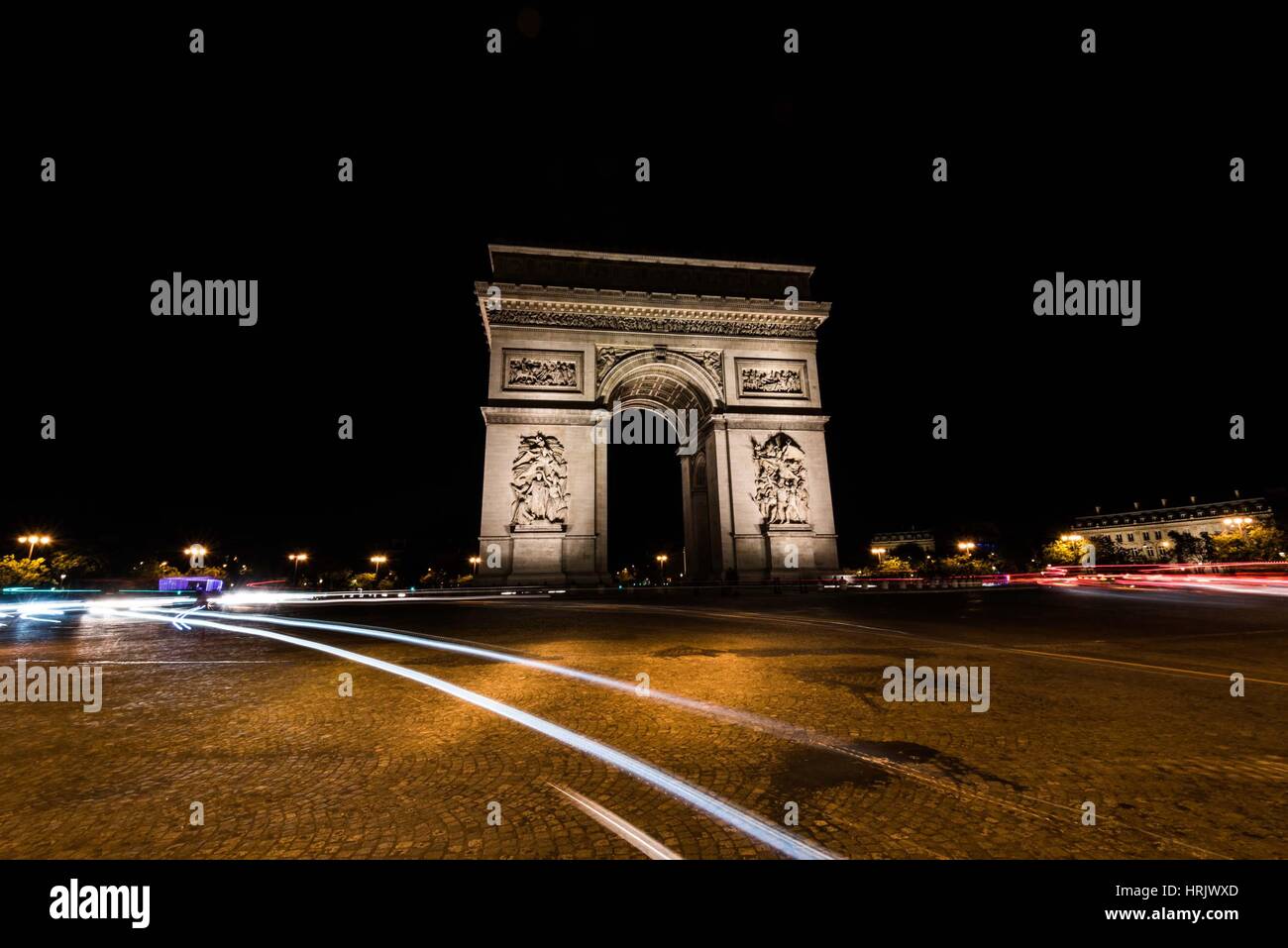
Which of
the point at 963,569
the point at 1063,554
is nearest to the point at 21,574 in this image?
the point at 963,569

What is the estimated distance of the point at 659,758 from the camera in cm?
311

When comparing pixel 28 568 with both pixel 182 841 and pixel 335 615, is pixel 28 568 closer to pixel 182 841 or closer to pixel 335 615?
pixel 335 615

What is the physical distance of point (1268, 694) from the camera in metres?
4.41

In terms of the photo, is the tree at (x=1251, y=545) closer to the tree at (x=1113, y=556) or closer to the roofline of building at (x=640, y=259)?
the tree at (x=1113, y=556)

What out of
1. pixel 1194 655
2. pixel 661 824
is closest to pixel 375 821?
pixel 661 824

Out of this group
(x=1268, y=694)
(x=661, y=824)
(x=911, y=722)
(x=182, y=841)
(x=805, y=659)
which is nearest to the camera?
(x=182, y=841)

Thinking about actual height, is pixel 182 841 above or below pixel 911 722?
above

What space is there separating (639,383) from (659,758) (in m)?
25.2

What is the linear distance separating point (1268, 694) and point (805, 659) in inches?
145

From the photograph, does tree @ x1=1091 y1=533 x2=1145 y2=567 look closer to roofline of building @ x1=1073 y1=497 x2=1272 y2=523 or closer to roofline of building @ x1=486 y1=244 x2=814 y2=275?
roofline of building @ x1=1073 y1=497 x2=1272 y2=523

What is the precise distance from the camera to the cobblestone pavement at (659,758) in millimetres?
2145

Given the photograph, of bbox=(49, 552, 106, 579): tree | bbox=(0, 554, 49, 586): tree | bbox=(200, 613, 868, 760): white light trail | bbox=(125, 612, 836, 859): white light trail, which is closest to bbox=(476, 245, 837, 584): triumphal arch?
bbox=(200, 613, 868, 760): white light trail

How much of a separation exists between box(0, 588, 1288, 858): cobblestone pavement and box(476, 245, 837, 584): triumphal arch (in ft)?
49.6

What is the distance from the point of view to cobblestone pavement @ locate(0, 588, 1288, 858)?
2.14m
